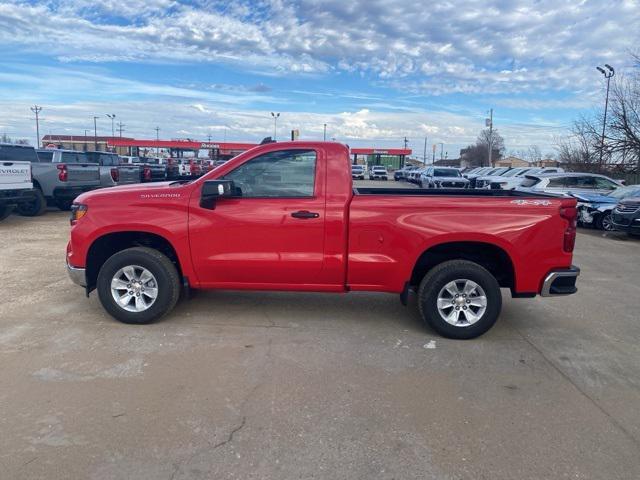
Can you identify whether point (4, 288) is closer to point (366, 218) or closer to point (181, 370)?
point (181, 370)

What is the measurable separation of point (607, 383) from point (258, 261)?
3262 mm

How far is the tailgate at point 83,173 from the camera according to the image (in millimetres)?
14059

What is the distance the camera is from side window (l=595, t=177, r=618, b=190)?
17.1 metres

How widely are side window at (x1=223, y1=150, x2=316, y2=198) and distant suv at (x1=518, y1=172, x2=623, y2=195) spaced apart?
13.1 m

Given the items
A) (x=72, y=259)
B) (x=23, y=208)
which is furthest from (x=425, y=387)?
(x=23, y=208)

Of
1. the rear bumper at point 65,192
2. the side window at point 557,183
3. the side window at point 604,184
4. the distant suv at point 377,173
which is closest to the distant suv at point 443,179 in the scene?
the side window at point 604,184

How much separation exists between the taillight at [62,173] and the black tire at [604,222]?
1459 cm

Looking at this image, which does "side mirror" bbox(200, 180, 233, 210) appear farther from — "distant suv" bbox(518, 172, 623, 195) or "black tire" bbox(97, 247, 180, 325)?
"distant suv" bbox(518, 172, 623, 195)

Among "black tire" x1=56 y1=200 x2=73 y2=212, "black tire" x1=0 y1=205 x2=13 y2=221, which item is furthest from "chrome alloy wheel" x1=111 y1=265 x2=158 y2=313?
"black tire" x1=56 y1=200 x2=73 y2=212

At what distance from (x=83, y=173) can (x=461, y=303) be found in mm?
12549

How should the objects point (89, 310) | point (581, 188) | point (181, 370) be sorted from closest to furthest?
1. point (181, 370)
2. point (89, 310)
3. point (581, 188)

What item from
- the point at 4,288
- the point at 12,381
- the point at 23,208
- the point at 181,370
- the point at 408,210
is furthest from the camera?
the point at 23,208

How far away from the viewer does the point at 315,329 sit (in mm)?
5371

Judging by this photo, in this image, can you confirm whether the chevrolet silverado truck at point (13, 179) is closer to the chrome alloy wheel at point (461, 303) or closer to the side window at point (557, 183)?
the chrome alloy wheel at point (461, 303)
